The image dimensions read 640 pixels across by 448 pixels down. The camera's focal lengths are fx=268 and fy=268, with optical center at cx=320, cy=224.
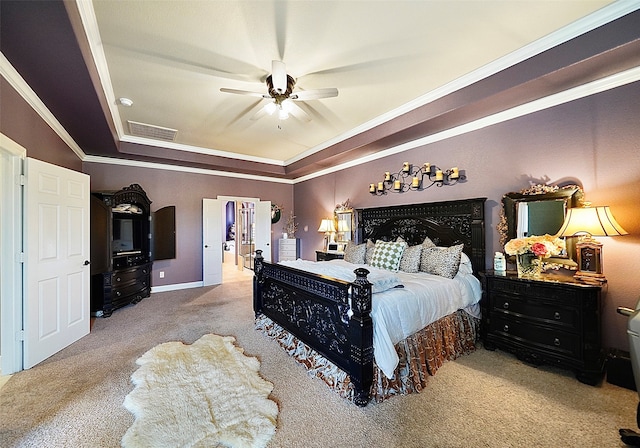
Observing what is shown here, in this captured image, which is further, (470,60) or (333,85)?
(333,85)

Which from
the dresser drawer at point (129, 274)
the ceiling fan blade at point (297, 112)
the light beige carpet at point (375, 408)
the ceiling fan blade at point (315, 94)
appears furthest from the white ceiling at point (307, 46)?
the light beige carpet at point (375, 408)

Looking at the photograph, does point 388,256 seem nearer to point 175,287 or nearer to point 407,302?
point 407,302

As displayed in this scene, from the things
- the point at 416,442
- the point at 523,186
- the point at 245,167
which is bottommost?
the point at 416,442

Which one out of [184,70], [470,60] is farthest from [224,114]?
[470,60]

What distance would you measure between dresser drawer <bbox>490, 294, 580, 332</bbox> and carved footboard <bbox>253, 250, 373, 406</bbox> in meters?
1.67

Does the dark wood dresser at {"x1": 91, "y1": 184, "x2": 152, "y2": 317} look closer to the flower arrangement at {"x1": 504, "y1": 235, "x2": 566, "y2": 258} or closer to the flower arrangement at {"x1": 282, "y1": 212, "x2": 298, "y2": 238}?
the flower arrangement at {"x1": 282, "y1": 212, "x2": 298, "y2": 238}

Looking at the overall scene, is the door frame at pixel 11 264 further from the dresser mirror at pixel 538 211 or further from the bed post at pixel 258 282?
the dresser mirror at pixel 538 211

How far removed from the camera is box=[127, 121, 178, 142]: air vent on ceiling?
424 centimetres

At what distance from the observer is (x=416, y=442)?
1651 mm

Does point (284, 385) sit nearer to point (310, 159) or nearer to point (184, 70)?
point (184, 70)

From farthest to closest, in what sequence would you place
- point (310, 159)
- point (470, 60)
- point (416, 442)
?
point (310, 159)
point (470, 60)
point (416, 442)

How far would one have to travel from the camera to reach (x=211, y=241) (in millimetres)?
5992

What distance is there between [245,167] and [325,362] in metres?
4.67

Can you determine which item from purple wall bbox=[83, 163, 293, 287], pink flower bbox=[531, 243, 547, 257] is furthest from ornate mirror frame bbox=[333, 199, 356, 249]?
→ pink flower bbox=[531, 243, 547, 257]
